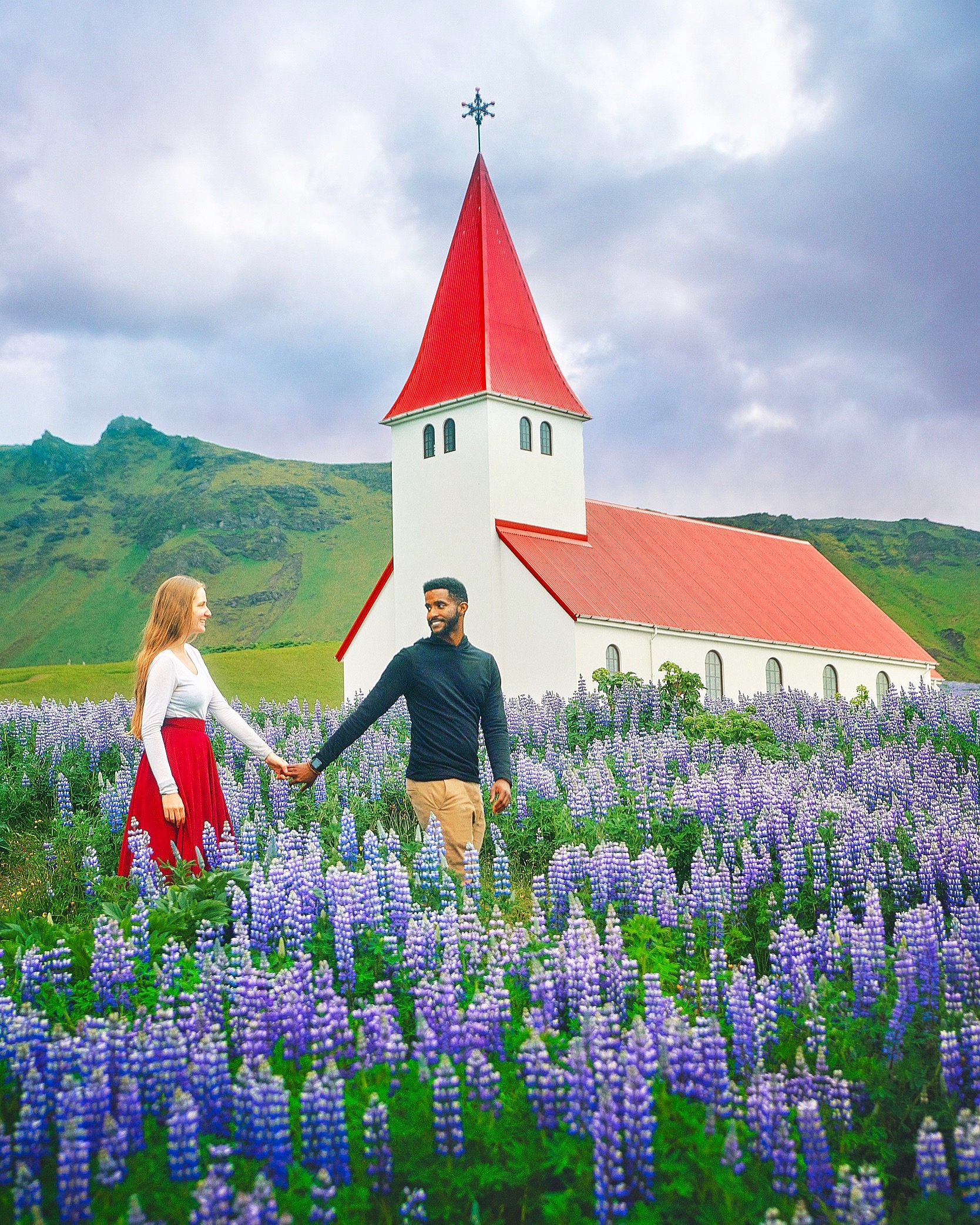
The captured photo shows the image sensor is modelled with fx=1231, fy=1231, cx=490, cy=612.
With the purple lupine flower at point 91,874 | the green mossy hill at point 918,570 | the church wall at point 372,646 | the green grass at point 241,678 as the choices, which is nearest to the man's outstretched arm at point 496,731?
the purple lupine flower at point 91,874

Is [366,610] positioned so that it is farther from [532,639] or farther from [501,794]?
[501,794]

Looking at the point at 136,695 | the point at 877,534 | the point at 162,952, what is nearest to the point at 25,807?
the point at 136,695

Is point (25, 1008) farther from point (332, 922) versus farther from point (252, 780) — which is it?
point (252, 780)

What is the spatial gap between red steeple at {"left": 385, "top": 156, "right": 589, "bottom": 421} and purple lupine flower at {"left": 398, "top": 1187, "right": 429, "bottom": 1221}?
36191 mm

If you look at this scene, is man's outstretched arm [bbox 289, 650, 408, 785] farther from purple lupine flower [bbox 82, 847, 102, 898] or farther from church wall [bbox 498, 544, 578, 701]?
church wall [bbox 498, 544, 578, 701]

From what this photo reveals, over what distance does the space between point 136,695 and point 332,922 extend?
2.62 m

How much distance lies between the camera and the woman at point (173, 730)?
7.68 m

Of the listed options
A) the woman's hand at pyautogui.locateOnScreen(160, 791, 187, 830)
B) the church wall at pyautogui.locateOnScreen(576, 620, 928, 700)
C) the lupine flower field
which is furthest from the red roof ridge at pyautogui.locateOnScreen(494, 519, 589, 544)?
the woman's hand at pyautogui.locateOnScreen(160, 791, 187, 830)

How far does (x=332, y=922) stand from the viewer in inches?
237

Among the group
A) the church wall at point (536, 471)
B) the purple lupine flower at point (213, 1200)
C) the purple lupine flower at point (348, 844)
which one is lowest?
the purple lupine flower at point (213, 1200)

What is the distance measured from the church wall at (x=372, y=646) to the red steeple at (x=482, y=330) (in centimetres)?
643

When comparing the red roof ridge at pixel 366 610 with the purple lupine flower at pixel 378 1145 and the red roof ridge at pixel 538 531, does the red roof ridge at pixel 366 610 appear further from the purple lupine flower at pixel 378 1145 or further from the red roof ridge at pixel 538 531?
the purple lupine flower at pixel 378 1145

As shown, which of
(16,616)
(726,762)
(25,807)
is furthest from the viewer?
(16,616)

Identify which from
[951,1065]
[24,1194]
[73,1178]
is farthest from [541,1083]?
[951,1065]
